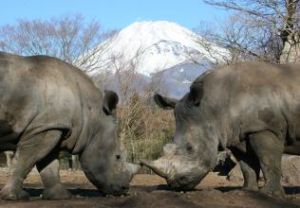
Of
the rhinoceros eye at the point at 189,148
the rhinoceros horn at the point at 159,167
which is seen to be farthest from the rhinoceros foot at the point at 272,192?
the rhinoceros horn at the point at 159,167

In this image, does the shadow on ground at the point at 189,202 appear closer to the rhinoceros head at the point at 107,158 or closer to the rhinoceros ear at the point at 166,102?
the rhinoceros head at the point at 107,158

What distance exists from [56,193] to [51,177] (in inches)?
11.5

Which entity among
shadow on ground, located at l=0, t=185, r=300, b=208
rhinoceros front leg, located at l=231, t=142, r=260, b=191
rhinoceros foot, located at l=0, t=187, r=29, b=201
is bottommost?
shadow on ground, located at l=0, t=185, r=300, b=208

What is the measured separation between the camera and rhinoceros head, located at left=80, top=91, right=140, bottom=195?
11.1 metres

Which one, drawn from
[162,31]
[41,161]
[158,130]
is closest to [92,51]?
[158,130]

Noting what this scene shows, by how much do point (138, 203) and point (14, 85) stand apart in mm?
2789

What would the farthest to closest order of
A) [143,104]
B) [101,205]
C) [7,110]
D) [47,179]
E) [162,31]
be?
[162,31] < [143,104] < [47,179] < [7,110] < [101,205]

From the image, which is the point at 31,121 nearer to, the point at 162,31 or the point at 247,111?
the point at 247,111

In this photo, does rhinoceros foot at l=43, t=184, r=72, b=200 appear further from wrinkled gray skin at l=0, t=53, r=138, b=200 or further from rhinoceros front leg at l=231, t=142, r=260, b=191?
rhinoceros front leg at l=231, t=142, r=260, b=191

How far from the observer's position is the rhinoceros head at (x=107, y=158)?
1115 centimetres

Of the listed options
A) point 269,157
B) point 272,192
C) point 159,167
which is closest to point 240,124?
point 269,157

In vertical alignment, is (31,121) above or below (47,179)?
above

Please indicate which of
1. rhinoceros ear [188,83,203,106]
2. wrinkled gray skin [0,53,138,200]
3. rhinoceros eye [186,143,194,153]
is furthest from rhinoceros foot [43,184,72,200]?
rhinoceros ear [188,83,203,106]

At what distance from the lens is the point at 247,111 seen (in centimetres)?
1055
